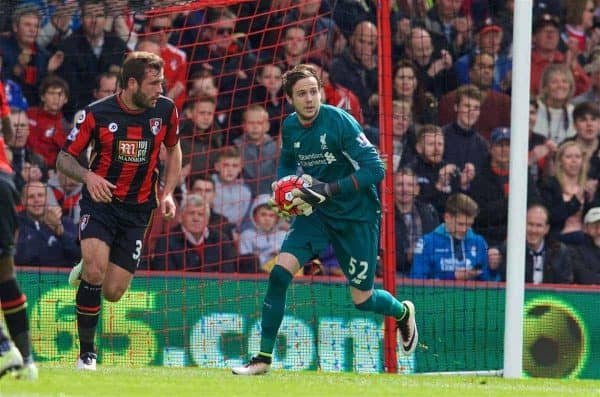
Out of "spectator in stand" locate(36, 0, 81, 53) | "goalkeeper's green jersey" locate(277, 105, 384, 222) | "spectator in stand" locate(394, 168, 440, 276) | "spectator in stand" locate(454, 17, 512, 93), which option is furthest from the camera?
"spectator in stand" locate(454, 17, 512, 93)

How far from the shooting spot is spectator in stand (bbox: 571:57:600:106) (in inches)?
600

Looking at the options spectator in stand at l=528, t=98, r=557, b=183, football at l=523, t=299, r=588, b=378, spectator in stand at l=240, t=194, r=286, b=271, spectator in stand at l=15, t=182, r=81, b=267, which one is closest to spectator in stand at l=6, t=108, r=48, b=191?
spectator in stand at l=15, t=182, r=81, b=267

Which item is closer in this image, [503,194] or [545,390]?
[545,390]

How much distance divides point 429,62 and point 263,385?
616 cm

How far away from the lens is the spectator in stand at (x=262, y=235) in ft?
43.4

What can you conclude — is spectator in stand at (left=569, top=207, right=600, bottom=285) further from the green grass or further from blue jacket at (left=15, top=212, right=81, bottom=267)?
blue jacket at (left=15, top=212, right=81, bottom=267)

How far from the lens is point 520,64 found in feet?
35.1

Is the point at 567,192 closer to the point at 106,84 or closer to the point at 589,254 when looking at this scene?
the point at 589,254

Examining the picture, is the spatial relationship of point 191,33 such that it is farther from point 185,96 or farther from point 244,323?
point 244,323

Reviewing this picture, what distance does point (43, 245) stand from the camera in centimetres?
1305

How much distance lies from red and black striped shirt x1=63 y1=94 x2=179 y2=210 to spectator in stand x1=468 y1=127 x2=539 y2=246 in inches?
168

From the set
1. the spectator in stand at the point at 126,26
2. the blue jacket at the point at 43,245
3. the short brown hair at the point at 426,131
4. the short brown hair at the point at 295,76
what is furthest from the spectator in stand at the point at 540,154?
the short brown hair at the point at 295,76

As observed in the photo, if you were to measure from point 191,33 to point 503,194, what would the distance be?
391cm

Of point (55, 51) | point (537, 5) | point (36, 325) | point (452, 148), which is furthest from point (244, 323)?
point (537, 5)
